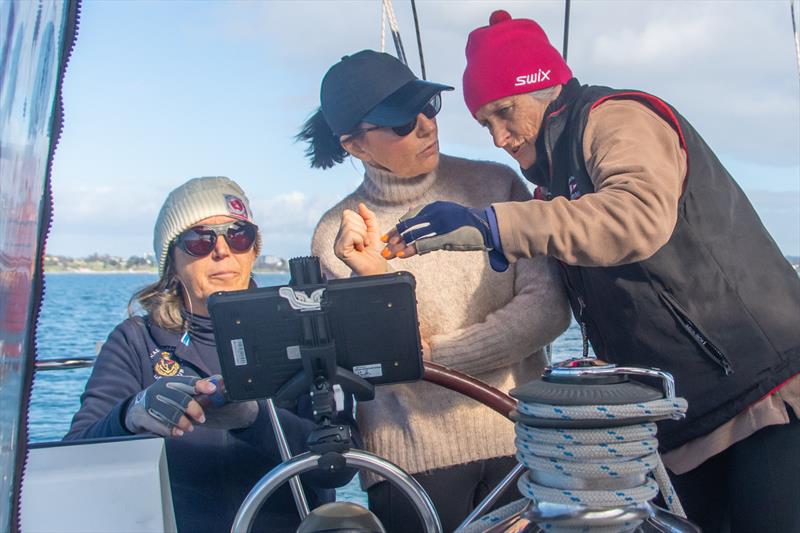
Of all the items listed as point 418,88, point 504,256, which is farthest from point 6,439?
point 418,88

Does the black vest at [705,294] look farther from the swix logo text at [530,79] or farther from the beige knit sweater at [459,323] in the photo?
the beige knit sweater at [459,323]

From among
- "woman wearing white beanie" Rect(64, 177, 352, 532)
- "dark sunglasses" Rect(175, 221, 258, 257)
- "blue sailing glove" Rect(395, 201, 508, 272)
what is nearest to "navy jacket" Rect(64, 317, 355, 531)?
"woman wearing white beanie" Rect(64, 177, 352, 532)

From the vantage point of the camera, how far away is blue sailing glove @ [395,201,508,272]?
Answer: 138cm

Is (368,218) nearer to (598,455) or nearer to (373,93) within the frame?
(373,93)

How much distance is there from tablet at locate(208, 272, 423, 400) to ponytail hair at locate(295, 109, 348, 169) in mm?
1193

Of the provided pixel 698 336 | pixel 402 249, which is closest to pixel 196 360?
pixel 402 249

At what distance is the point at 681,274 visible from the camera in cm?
167

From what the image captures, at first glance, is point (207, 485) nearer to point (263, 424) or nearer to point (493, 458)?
point (263, 424)

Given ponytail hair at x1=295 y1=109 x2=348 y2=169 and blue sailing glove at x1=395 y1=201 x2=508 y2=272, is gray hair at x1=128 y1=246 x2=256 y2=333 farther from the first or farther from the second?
blue sailing glove at x1=395 y1=201 x2=508 y2=272

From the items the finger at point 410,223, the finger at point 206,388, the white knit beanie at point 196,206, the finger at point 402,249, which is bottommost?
the finger at point 206,388

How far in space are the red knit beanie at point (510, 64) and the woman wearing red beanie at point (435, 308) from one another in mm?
157

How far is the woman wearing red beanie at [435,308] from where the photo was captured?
2104 mm

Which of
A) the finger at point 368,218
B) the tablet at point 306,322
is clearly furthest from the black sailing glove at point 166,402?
the finger at point 368,218

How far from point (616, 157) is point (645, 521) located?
631mm
